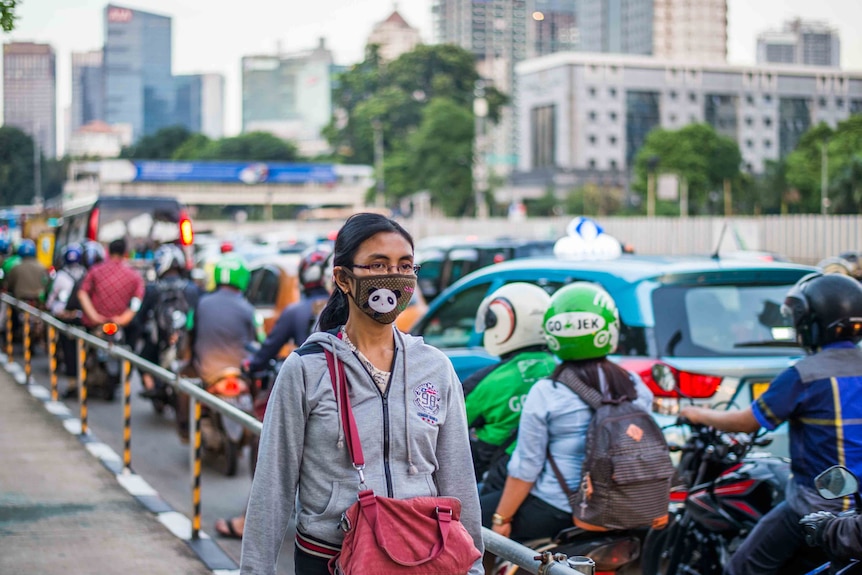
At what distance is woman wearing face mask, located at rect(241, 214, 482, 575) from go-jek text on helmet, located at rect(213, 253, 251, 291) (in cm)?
607

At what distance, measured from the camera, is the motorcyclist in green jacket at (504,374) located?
4.87 metres

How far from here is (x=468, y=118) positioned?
8062 cm

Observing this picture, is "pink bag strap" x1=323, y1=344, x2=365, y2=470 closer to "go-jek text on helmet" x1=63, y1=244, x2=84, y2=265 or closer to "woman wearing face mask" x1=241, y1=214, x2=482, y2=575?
"woman wearing face mask" x1=241, y1=214, x2=482, y2=575

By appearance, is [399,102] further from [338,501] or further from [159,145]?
[338,501]

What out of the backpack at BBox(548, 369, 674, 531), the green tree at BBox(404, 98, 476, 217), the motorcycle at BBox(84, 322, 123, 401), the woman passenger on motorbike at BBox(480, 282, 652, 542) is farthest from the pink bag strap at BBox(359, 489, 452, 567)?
the green tree at BBox(404, 98, 476, 217)

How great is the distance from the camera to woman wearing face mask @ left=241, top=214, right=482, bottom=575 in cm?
293

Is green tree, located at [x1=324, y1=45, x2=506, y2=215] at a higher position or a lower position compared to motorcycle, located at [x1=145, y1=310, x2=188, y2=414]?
higher

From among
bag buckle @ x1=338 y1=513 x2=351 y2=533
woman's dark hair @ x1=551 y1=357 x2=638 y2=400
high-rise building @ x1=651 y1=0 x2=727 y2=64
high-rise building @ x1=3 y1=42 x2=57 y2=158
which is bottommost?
bag buckle @ x1=338 y1=513 x2=351 y2=533

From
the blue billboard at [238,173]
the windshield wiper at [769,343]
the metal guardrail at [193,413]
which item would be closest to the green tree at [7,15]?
the metal guardrail at [193,413]

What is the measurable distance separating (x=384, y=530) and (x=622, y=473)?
1.52 m

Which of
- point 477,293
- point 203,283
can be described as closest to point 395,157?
point 203,283

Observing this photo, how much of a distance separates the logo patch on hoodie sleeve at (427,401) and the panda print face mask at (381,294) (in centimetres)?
18

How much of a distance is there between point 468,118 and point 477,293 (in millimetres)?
73363

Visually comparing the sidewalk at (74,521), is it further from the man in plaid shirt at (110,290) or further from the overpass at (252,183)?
the overpass at (252,183)
